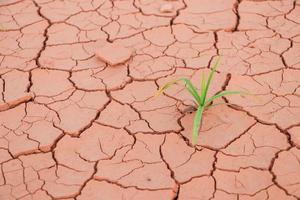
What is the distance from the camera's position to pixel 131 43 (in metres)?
3.55

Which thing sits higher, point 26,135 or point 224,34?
point 224,34

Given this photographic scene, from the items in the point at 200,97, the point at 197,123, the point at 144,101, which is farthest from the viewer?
the point at 144,101

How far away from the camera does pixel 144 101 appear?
3055 mm

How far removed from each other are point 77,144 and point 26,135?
0.35 metres

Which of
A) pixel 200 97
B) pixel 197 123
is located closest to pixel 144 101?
pixel 200 97

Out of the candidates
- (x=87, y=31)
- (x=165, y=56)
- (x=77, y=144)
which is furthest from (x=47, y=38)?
(x=77, y=144)

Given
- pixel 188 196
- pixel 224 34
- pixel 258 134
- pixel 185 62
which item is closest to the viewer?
pixel 188 196

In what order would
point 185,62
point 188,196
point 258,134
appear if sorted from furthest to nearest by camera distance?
point 185,62 < point 258,134 < point 188,196

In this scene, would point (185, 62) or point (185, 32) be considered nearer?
point (185, 62)

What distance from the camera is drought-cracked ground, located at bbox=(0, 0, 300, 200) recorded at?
256 centimetres

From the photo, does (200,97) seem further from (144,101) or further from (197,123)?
(144,101)

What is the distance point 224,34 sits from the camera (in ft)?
11.7

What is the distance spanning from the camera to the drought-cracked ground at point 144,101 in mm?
2562

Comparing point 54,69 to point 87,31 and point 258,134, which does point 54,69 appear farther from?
point 258,134
